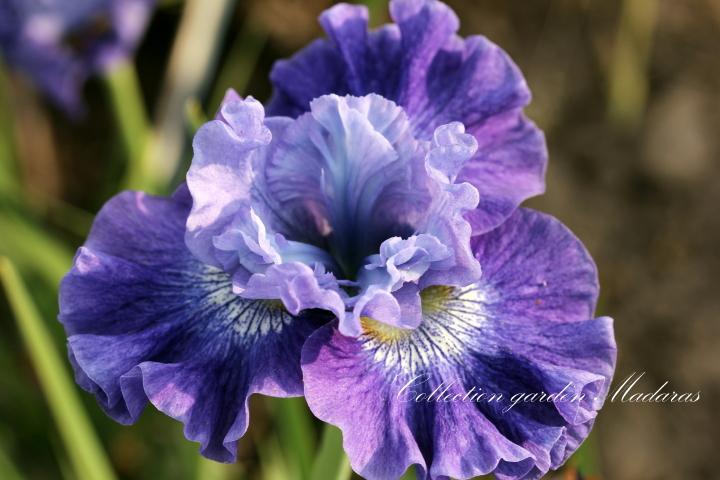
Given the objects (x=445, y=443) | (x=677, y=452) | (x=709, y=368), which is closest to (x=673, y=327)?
(x=709, y=368)

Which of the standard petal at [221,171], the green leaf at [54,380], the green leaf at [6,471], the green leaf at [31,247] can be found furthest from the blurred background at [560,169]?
the standard petal at [221,171]

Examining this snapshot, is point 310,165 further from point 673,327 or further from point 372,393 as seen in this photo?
point 673,327

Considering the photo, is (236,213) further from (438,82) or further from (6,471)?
(6,471)

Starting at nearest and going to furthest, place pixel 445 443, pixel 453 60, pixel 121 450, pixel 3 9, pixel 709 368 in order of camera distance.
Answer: pixel 445 443
pixel 453 60
pixel 3 9
pixel 121 450
pixel 709 368

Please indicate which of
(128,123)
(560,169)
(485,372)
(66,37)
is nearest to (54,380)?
(485,372)

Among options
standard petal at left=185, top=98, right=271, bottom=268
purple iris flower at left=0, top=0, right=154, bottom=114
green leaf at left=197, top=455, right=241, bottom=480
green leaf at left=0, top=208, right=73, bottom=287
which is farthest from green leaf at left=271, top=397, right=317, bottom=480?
purple iris flower at left=0, top=0, right=154, bottom=114

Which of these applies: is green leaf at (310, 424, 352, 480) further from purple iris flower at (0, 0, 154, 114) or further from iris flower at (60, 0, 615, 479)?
purple iris flower at (0, 0, 154, 114)
